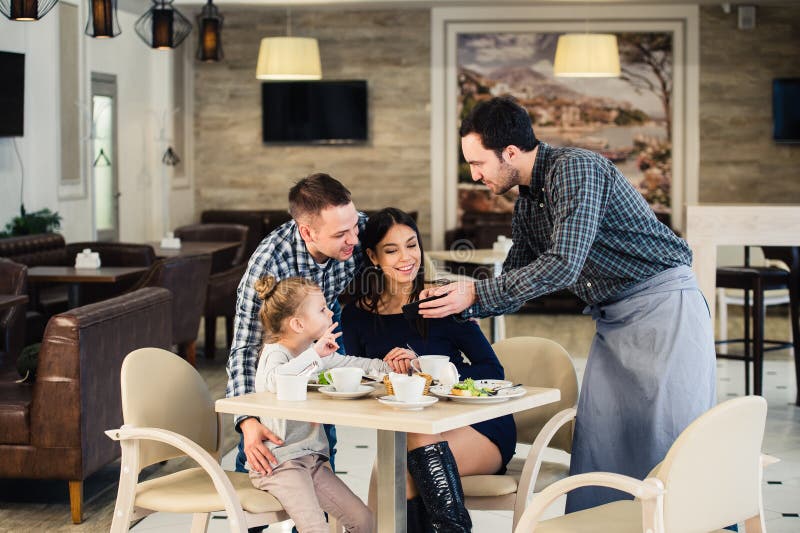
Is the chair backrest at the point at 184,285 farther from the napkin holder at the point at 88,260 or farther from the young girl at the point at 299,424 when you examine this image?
the young girl at the point at 299,424

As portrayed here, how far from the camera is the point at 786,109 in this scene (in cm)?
1160

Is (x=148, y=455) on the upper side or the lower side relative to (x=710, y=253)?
→ lower

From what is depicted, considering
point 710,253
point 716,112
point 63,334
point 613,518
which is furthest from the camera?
point 716,112

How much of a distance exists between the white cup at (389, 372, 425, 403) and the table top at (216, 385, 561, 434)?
0.13 feet

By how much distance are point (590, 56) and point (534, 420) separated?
646 cm

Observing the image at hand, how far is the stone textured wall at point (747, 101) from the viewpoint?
11.7m

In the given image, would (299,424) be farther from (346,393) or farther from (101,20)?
(101,20)

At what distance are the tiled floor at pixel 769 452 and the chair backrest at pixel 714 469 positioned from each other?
182cm

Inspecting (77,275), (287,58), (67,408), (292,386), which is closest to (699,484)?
(292,386)

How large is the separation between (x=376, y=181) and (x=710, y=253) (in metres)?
7.16

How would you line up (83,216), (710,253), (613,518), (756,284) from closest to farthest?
1. (613,518)
2. (710,253)
3. (756,284)
4. (83,216)

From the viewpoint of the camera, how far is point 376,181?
12266mm

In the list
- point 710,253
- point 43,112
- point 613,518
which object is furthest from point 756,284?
point 43,112

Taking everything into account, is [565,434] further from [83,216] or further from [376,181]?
[376,181]
